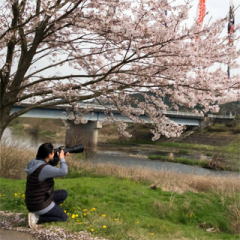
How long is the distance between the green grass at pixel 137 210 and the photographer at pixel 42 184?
376mm

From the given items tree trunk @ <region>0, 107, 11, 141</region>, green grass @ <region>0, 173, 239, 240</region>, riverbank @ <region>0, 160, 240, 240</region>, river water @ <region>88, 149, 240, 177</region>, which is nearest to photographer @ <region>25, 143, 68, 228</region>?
riverbank @ <region>0, 160, 240, 240</region>

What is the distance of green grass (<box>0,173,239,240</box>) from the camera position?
6.01 meters

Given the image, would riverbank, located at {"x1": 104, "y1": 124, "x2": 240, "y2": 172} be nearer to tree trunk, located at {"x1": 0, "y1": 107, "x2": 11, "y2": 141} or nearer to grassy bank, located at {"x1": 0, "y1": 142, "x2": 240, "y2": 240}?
grassy bank, located at {"x1": 0, "y1": 142, "x2": 240, "y2": 240}

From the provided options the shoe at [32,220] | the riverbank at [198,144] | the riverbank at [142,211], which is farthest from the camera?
the riverbank at [198,144]

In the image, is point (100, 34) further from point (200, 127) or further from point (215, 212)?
point (200, 127)

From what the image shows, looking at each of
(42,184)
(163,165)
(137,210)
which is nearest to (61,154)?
(42,184)

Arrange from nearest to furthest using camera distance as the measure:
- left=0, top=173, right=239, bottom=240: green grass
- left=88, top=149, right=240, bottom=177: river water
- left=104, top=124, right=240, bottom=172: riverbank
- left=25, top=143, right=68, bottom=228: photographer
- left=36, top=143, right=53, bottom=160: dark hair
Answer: left=25, top=143, right=68, bottom=228: photographer, left=36, top=143, right=53, bottom=160: dark hair, left=0, top=173, right=239, bottom=240: green grass, left=88, top=149, right=240, bottom=177: river water, left=104, top=124, right=240, bottom=172: riverbank

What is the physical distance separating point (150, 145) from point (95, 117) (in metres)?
13.9

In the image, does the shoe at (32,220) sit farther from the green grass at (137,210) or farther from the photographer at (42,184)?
the green grass at (137,210)

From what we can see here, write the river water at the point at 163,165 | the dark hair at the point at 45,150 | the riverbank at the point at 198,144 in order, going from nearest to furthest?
the dark hair at the point at 45,150 → the river water at the point at 163,165 → the riverbank at the point at 198,144

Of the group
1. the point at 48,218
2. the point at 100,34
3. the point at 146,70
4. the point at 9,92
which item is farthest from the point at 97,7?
the point at 48,218

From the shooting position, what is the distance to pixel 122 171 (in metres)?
14.5

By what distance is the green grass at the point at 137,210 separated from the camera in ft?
19.7

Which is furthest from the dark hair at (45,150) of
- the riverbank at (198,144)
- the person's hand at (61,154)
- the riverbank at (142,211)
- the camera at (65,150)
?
the riverbank at (198,144)
